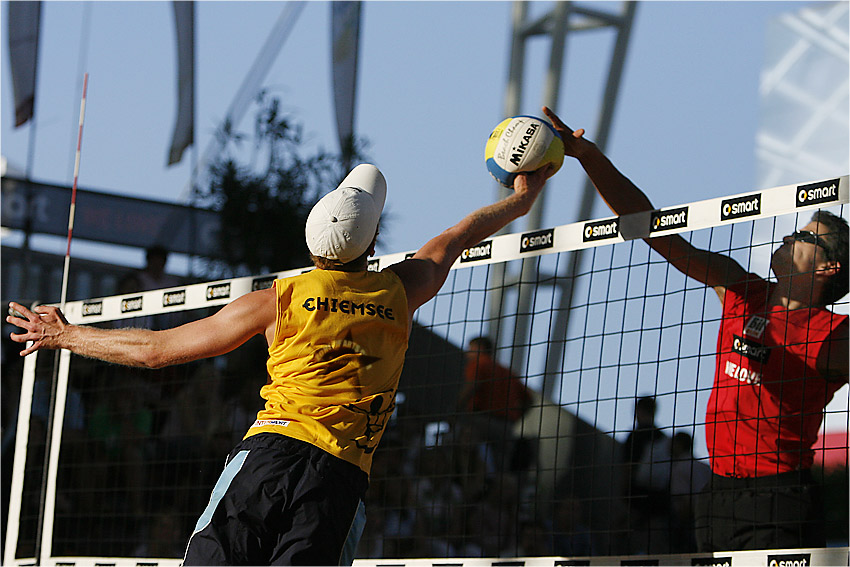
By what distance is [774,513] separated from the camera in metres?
3.85

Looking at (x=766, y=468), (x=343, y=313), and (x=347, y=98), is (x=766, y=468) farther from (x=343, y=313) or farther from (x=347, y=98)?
(x=347, y=98)

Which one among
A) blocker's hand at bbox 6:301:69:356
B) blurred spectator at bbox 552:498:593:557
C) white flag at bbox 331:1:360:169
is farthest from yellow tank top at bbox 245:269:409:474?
white flag at bbox 331:1:360:169

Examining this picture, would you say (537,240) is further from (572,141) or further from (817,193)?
(817,193)

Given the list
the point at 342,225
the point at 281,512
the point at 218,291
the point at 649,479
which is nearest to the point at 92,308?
the point at 218,291

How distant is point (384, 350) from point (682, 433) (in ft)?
16.1

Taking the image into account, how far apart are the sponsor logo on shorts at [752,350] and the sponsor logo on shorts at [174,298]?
3.28 meters

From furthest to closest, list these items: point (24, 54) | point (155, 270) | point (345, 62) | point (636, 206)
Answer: point (345, 62) → point (24, 54) → point (155, 270) → point (636, 206)

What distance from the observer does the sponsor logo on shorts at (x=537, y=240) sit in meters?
4.70

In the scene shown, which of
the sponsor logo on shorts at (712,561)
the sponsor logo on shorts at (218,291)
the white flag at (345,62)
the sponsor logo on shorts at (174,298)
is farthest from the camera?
the white flag at (345,62)

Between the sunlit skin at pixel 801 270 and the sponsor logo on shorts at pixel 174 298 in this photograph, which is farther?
the sponsor logo on shorts at pixel 174 298

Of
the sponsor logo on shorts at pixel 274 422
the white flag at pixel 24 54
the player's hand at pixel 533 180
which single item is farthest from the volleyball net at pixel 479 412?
the white flag at pixel 24 54

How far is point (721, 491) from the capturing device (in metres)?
4.09

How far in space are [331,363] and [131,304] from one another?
319 centimetres

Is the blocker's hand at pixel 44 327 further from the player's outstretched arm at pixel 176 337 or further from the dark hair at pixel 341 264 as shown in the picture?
the dark hair at pixel 341 264
